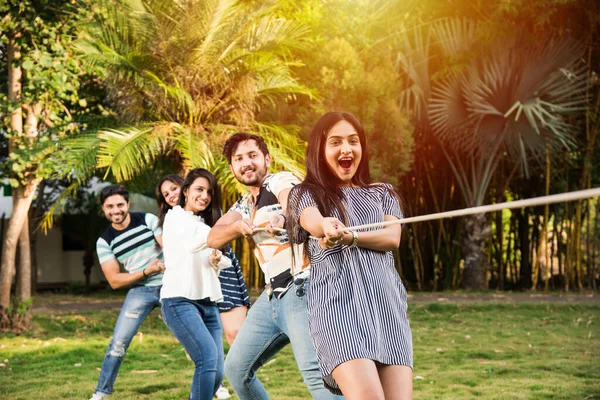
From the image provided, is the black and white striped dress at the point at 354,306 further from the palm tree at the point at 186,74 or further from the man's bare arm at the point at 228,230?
the palm tree at the point at 186,74

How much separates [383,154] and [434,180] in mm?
2632

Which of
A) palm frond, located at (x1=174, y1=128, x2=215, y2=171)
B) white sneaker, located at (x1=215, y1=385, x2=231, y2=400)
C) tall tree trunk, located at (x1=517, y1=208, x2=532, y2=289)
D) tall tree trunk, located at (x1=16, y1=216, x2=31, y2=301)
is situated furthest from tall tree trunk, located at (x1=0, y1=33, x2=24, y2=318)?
tall tree trunk, located at (x1=517, y1=208, x2=532, y2=289)

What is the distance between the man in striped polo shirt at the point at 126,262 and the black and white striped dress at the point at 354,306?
2688 millimetres

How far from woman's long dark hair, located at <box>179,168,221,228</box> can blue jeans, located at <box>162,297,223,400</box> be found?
0.49 metres

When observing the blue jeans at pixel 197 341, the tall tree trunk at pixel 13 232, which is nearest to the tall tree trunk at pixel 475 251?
the tall tree trunk at pixel 13 232

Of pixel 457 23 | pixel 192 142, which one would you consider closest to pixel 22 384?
pixel 192 142

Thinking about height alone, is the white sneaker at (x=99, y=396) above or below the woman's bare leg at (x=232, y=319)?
below

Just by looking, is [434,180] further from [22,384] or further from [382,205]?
[382,205]

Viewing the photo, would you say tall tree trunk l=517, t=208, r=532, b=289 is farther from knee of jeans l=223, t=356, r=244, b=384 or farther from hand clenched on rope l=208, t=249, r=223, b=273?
knee of jeans l=223, t=356, r=244, b=384

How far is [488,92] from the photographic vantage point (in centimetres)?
1374

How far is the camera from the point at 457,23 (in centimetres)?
1396

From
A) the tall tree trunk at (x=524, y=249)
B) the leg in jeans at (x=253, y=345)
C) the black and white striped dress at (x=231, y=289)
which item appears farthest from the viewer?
the tall tree trunk at (x=524, y=249)

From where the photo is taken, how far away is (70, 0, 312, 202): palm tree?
10.6m

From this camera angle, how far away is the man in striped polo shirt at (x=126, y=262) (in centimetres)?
552
